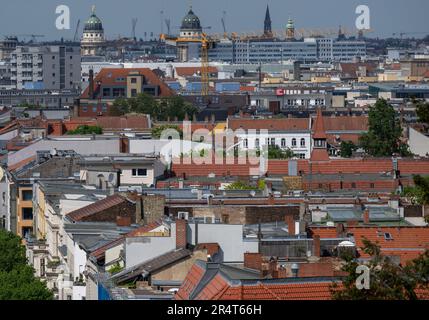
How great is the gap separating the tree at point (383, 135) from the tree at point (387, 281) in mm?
39306

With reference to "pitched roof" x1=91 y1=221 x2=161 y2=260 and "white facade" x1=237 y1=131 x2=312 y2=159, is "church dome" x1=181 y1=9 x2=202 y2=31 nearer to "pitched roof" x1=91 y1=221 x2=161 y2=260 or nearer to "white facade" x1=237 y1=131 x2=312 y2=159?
"white facade" x1=237 y1=131 x2=312 y2=159

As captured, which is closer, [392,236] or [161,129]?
[392,236]

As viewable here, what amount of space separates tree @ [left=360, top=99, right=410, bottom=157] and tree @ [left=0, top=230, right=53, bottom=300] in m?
24.0

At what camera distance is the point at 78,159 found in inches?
1523

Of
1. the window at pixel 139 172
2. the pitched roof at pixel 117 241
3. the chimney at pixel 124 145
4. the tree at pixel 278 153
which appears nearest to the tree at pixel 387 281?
the pitched roof at pixel 117 241

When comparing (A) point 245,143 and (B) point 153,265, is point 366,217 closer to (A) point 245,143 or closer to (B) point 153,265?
(B) point 153,265

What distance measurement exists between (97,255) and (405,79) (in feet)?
339

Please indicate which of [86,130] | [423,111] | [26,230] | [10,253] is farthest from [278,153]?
[423,111]

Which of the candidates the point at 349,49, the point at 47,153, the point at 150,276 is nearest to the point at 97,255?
the point at 150,276

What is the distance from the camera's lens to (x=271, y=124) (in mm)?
62969

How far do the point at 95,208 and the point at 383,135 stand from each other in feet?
90.1

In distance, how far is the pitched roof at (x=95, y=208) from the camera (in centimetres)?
2797
